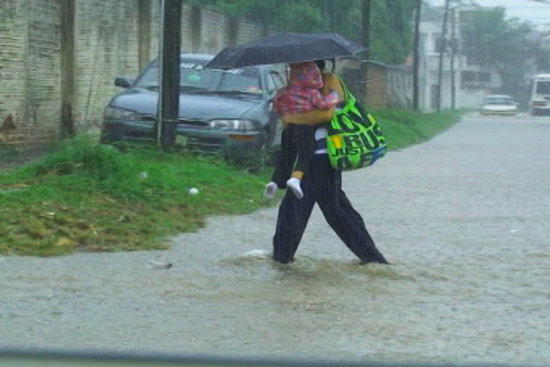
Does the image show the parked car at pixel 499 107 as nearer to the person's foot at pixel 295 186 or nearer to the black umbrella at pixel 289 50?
the black umbrella at pixel 289 50

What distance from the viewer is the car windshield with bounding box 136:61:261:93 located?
15.4 m

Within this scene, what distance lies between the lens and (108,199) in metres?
9.96

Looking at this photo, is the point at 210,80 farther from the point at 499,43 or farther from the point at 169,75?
the point at 499,43

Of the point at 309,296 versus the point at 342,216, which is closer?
the point at 309,296

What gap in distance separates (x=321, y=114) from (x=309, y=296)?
1.31m

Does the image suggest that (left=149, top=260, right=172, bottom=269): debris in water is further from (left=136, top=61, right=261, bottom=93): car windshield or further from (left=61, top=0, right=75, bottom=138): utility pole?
(left=61, top=0, right=75, bottom=138): utility pole

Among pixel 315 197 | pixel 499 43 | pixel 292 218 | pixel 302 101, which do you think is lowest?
pixel 292 218

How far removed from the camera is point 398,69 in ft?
155

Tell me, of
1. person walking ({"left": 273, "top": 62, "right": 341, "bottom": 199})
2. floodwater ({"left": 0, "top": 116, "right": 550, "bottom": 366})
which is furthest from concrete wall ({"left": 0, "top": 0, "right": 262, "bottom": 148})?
person walking ({"left": 273, "top": 62, "right": 341, "bottom": 199})

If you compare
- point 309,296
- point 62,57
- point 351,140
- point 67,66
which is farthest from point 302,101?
point 67,66

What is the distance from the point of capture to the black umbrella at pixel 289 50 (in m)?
7.90

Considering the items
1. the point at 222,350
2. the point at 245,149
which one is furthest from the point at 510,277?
the point at 245,149

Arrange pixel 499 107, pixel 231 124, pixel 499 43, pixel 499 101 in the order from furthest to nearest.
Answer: pixel 499 43
pixel 499 101
pixel 499 107
pixel 231 124

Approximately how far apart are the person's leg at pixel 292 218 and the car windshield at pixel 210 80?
7333 mm
